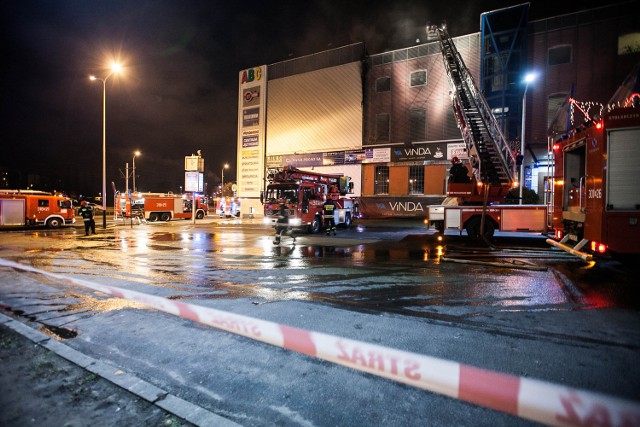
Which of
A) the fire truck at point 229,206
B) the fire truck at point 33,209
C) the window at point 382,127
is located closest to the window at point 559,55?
the window at point 382,127

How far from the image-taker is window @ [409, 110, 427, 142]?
27953mm

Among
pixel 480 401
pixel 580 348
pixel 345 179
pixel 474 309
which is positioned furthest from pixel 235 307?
pixel 345 179

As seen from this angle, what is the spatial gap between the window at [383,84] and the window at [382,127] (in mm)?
2160

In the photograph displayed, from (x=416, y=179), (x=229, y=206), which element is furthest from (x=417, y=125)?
(x=229, y=206)

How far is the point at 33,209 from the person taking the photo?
2044cm

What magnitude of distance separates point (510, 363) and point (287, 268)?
17.3 ft

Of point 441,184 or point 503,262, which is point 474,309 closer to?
point 503,262

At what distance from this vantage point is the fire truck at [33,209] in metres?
19.6


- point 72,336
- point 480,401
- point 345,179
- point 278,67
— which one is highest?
point 278,67

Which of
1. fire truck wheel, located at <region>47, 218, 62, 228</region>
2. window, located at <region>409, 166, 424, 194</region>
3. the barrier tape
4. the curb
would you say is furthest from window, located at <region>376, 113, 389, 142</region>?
the barrier tape

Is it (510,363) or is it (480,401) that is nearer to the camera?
(480,401)

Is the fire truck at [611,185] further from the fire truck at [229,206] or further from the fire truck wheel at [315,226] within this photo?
the fire truck at [229,206]

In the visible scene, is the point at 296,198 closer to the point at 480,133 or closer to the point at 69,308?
the point at 480,133

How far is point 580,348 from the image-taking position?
3.58 metres
